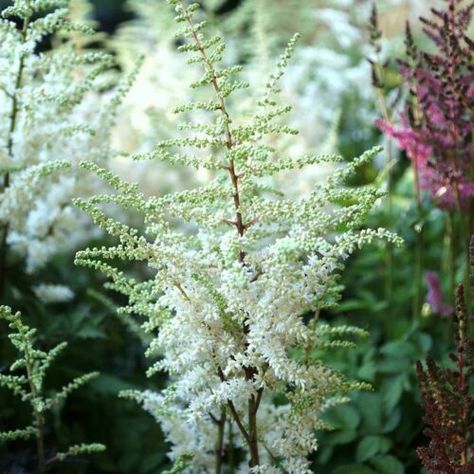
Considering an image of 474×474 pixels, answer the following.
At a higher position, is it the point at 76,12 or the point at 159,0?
the point at 159,0

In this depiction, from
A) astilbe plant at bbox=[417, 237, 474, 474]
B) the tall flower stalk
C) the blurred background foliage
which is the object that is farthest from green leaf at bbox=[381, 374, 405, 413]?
astilbe plant at bbox=[417, 237, 474, 474]

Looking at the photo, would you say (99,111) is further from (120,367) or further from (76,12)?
(76,12)

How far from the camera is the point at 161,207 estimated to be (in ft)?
4.63

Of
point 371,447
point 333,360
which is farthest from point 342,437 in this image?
point 333,360

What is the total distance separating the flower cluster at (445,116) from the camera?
5.69 ft

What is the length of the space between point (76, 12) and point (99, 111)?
3.70ft

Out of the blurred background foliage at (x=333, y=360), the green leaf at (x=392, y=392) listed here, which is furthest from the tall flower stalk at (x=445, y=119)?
the green leaf at (x=392, y=392)

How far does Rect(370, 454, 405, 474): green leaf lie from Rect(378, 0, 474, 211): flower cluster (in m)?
0.60

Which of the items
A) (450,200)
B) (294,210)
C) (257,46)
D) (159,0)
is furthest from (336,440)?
(159,0)

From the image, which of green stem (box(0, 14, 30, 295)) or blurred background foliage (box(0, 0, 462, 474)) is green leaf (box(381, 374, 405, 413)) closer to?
blurred background foliage (box(0, 0, 462, 474))

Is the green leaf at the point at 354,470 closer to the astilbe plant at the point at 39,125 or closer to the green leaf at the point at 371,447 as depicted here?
the green leaf at the point at 371,447

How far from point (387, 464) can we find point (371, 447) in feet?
0.23

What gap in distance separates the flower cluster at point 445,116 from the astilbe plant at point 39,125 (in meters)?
0.71

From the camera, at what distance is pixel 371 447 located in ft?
6.21
